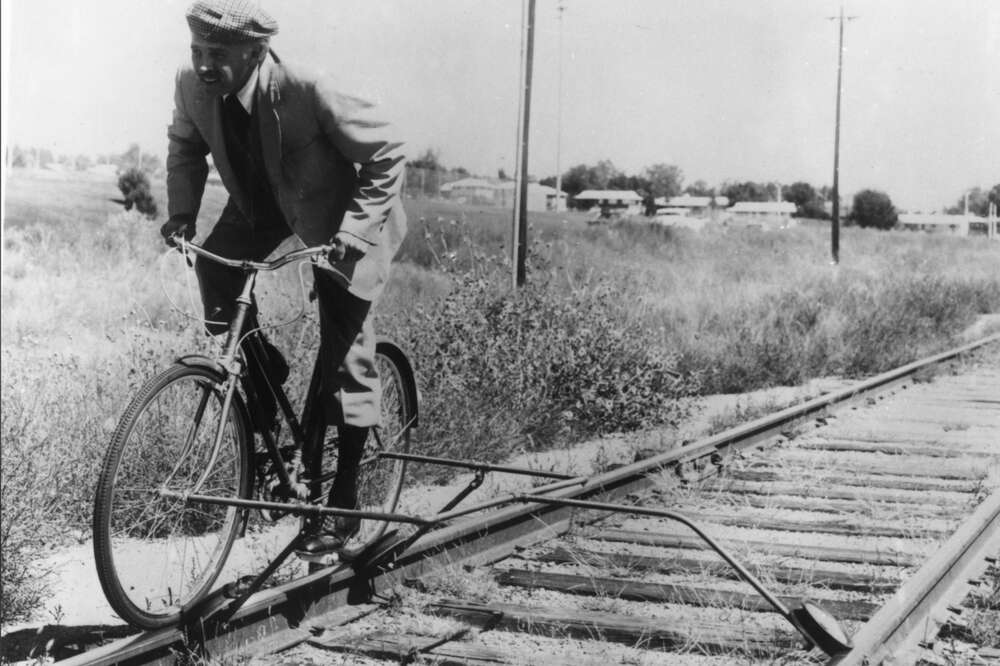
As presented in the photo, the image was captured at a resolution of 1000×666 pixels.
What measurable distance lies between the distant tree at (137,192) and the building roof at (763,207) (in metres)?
3.45

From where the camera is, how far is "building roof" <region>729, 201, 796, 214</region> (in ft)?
21.3

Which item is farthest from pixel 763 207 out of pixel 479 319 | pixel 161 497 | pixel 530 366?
pixel 161 497

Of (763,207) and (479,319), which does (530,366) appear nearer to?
(479,319)

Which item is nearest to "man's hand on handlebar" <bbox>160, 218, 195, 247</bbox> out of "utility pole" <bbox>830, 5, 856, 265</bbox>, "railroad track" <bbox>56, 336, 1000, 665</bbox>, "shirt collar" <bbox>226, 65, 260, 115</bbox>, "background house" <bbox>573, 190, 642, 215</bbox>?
"shirt collar" <bbox>226, 65, 260, 115</bbox>

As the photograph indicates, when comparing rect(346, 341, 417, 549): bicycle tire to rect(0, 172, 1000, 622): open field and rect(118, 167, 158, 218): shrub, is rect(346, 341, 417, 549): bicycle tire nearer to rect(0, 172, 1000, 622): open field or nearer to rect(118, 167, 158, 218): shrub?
rect(0, 172, 1000, 622): open field

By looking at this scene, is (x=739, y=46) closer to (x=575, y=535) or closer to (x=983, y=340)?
(x=575, y=535)

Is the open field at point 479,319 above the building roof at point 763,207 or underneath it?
underneath

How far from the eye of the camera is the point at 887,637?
3.17 meters

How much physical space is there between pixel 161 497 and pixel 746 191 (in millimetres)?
4323

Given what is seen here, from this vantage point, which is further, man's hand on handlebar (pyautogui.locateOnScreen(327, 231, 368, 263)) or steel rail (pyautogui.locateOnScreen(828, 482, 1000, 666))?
man's hand on handlebar (pyautogui.locateOnScreen(327, 231, 368, 263))

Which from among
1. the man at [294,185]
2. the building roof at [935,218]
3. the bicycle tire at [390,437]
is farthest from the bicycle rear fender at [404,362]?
the building roof at [935,218]

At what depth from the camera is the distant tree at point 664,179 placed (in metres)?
6.05

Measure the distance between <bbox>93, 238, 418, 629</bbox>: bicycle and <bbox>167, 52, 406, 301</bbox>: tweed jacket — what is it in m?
0.22

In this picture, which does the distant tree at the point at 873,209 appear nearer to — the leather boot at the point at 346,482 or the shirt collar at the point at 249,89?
the leather boot at the point at 346,482
